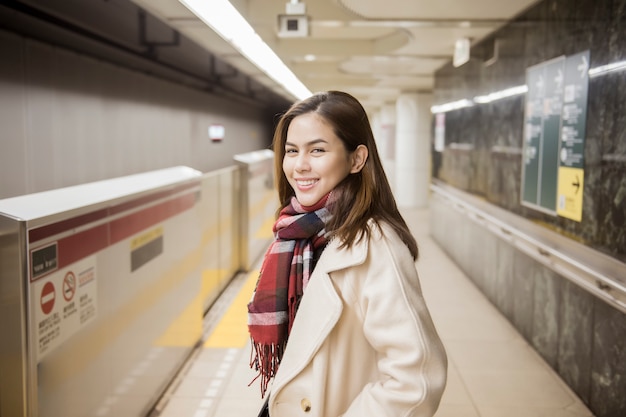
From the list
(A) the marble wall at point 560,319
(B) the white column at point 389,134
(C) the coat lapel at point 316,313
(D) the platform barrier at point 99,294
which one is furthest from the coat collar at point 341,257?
(B) the white column at point 389,134

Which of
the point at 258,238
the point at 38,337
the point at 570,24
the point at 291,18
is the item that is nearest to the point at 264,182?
the point at 258,238

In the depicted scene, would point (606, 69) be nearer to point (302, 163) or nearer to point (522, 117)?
point (522, 117)

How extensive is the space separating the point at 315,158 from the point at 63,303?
4.58ft

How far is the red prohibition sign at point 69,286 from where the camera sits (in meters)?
2.36

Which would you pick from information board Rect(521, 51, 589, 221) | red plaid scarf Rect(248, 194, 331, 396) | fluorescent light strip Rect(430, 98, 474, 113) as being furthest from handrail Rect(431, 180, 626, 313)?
red plaid scarf Rect(248, 194, 331, 396)

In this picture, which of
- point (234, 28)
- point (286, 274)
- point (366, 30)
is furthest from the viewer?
point (366, 30)

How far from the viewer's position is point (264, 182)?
30.3ft

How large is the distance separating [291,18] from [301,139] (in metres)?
3.31

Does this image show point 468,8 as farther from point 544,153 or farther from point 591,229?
point 591,229

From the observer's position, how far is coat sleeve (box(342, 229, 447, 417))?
1.31 meters

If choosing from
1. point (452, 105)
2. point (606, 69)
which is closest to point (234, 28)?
point (606, 69)

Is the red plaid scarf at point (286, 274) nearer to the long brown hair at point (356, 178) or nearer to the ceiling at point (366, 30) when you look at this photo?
the long brown hair at point (356, 178)

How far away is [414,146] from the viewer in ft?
46.5

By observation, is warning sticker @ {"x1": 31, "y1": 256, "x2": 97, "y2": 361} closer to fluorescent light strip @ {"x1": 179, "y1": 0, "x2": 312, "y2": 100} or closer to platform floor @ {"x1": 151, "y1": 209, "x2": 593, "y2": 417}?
platform floor @ {"x1": 151, "y1": 209, "x2": 593, "y2": 417}
